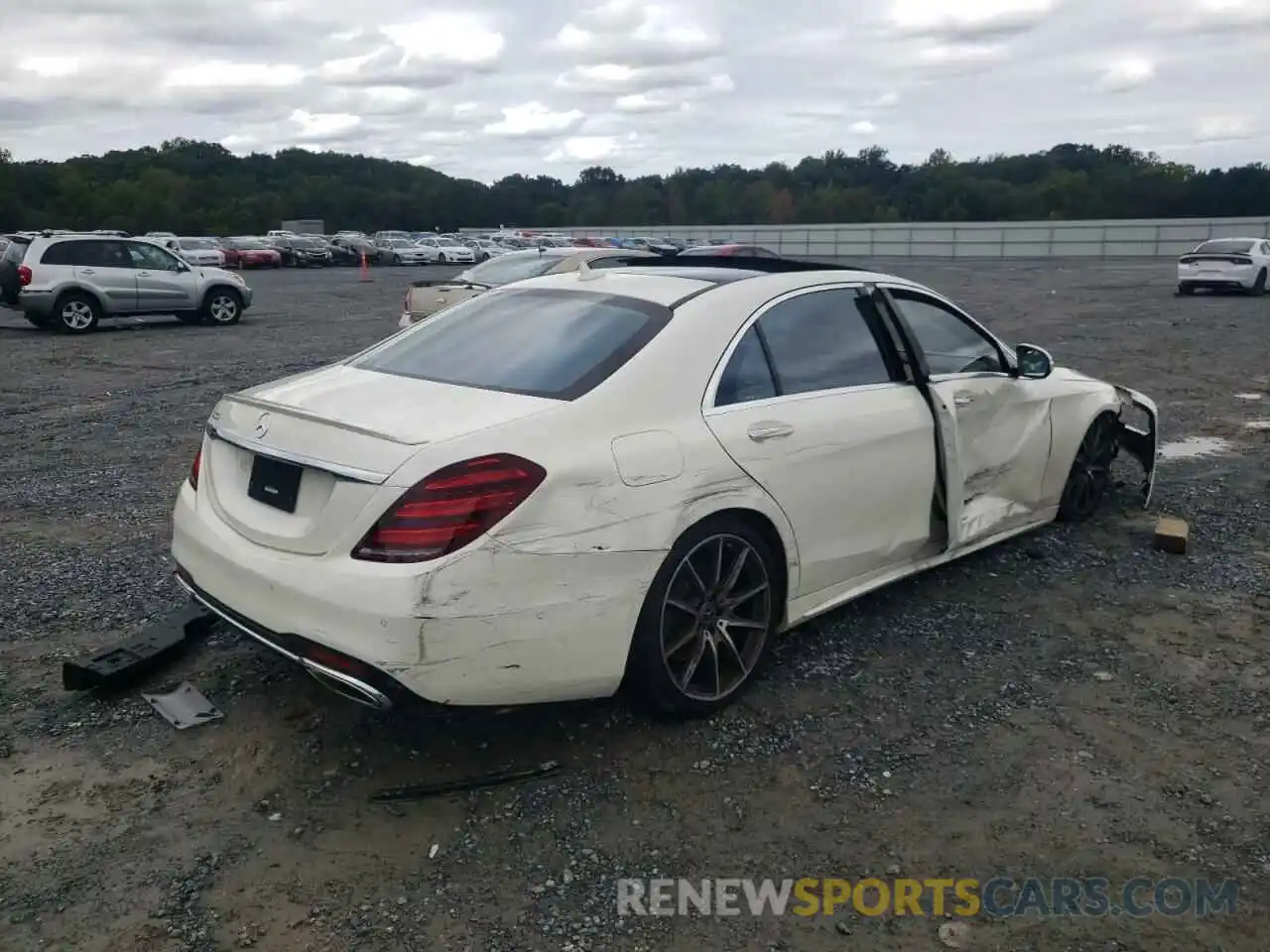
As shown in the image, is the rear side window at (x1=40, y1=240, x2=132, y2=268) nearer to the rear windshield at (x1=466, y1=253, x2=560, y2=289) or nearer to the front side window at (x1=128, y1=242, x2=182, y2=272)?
the front side window at (x1=128, y1=242, x2=182, y2=272)

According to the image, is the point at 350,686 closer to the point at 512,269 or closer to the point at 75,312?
the point at 512,269

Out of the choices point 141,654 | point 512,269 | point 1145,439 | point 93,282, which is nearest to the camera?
point 141,654

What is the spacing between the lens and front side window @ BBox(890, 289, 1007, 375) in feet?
17.0

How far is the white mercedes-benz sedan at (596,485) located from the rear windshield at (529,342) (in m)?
0.01

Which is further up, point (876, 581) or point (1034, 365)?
point (1034, 365)

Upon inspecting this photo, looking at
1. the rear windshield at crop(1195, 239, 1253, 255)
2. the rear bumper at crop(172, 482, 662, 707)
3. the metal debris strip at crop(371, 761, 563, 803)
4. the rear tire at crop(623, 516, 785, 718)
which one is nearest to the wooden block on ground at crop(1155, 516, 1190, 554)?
the rear tire at crop(623, 516, 785, 718)

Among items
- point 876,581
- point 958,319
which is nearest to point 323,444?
point 876,581

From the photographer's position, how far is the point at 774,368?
4.26 metres

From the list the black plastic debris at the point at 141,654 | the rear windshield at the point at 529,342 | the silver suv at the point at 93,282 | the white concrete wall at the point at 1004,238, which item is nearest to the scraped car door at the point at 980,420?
the rear windshield at the point at 529,342

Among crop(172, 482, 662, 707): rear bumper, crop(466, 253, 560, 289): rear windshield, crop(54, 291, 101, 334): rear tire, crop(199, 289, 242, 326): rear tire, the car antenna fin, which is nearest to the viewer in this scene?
crop(172, 482, 662, 707): rear bumper

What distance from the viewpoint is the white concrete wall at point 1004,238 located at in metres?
50.1

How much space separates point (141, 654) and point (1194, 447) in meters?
7.87

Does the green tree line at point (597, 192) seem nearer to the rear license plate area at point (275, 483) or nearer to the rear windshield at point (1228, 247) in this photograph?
the rear windshield at point (1228, 247)

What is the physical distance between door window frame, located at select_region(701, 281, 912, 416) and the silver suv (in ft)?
55.7
